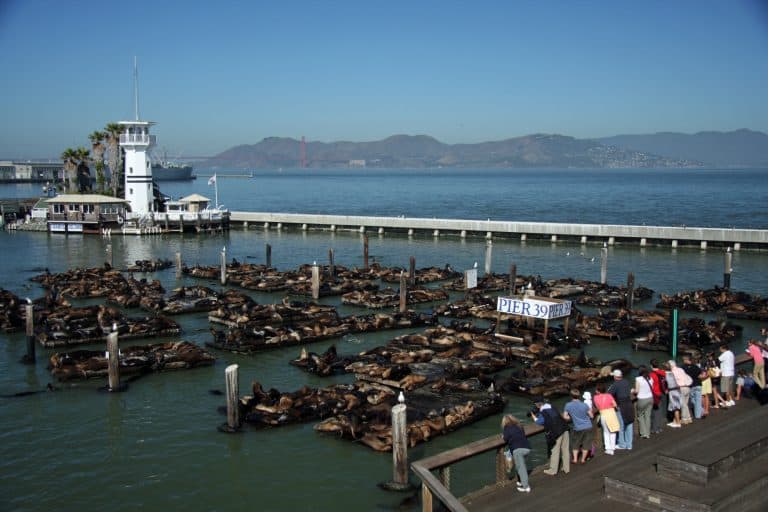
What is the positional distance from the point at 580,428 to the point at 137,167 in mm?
54257

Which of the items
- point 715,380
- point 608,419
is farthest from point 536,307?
point 608,419

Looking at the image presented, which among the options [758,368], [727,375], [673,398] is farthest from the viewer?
[758,368]

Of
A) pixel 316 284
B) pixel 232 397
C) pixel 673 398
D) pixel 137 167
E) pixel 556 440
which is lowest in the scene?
pixel 232 397

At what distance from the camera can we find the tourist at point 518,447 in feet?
32.5

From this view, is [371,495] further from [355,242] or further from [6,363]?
[355,242]

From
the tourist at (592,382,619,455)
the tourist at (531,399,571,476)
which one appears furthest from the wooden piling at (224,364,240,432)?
the tourist at (592,382,619,455)

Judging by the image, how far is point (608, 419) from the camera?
1099cm

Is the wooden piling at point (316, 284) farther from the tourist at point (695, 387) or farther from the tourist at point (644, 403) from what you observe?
the tourist at point (644, 403)

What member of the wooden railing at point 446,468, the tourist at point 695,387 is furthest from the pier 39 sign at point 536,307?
the wooden railing at point 446,468

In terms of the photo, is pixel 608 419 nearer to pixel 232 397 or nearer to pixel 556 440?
pixel 556 440

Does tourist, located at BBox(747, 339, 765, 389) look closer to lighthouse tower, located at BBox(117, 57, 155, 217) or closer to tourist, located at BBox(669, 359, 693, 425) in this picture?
tourist, located at BBox(669, 359, 693, 425)

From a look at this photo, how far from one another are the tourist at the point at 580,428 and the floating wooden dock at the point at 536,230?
38039mm

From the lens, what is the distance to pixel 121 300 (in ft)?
97.0

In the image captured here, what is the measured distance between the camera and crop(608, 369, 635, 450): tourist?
11.1m
